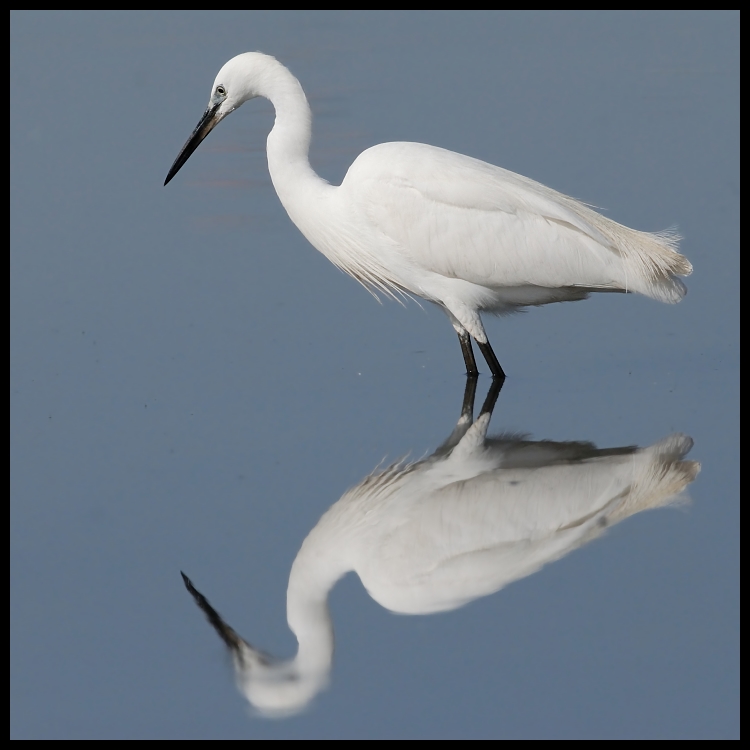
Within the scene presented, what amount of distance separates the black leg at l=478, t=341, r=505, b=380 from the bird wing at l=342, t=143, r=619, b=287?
345 millimetres

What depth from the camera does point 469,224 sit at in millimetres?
7051

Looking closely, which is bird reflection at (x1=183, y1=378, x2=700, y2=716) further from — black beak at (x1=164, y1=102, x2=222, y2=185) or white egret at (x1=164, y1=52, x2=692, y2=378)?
black beak at (x1=164, y1=102, x2=222, y2=185)

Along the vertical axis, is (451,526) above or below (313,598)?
→ above

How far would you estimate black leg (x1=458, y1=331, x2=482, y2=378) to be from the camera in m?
7.24

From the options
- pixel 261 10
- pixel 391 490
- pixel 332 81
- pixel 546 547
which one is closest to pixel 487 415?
pixel 391 490

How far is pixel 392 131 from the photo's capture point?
11258 mm

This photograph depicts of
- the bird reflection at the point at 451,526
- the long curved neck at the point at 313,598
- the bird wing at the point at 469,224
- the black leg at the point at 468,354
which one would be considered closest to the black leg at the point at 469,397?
the black leg at the point at 468,354

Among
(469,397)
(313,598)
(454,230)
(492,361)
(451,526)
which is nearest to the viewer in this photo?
(313,598)

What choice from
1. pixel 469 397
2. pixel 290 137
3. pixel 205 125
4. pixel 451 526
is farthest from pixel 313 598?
pixel 205 125

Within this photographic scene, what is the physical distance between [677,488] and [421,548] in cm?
124

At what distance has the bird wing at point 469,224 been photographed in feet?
22.9

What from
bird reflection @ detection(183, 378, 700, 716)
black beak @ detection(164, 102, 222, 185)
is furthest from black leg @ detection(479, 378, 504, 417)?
black beak @ detection(164, 102, 222, 185)

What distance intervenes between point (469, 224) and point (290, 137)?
3.61 feet

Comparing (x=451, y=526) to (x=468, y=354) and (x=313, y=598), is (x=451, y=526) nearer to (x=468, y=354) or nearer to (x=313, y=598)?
(x=313, y=598)
